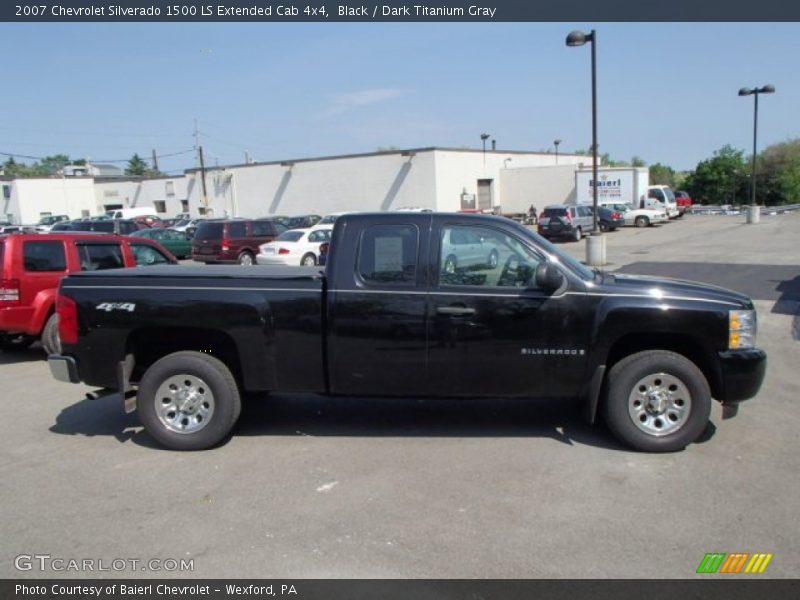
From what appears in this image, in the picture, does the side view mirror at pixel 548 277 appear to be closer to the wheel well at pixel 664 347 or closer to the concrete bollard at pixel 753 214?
the wheel well at pixel 664 347

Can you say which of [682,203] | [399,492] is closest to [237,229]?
[399,492]

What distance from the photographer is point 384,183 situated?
149ft

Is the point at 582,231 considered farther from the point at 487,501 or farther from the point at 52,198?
the point at 52,198

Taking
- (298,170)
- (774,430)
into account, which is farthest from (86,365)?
(298,170)

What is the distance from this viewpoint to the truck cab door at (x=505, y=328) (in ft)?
16.5

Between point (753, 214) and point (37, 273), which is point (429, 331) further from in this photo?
point (753, 214)

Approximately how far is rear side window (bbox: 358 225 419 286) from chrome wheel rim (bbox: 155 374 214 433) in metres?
1.66

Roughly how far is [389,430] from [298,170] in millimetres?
45397

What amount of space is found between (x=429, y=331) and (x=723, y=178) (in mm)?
62000

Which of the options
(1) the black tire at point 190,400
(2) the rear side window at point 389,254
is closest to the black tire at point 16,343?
(1) the black tire at point 190,400

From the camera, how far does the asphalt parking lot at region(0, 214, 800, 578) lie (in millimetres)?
3625

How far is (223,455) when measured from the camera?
5.22 m

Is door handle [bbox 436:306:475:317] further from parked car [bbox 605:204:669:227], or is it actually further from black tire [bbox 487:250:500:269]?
parked car [bbox 605:204:669:227]

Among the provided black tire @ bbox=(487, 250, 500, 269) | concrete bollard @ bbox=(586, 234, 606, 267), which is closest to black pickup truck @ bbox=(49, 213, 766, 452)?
black tire @ bbox=(487, 250, 500, 269)
